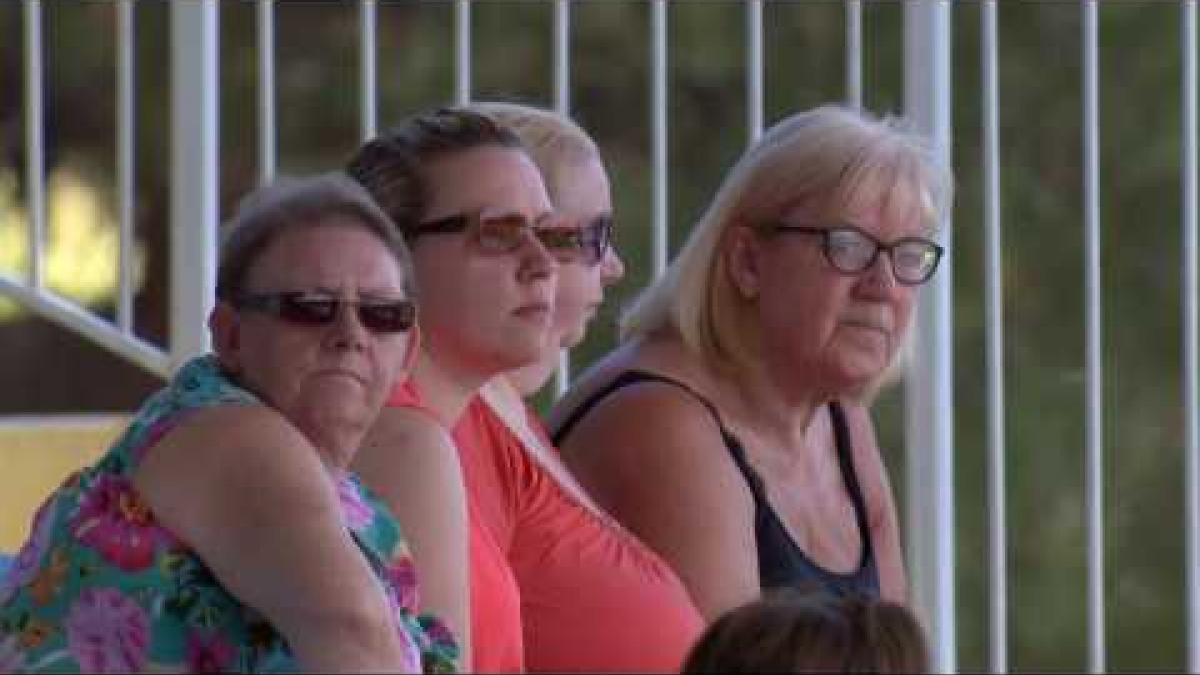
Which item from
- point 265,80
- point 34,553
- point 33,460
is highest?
point 265,80

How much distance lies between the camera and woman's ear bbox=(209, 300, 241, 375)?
2602 millimetres

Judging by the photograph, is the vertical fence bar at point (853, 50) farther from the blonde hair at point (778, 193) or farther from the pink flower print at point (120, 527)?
the pink flower print at point (120, 527)

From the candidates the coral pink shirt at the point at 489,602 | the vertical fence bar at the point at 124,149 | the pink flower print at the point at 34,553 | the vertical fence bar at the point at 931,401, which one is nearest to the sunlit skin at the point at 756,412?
the coral pink shirt at the point at 489,602

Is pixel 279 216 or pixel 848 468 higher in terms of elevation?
pixel 279 216

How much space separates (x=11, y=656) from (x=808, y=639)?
0.70 m

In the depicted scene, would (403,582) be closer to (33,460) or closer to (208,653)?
(208,653)

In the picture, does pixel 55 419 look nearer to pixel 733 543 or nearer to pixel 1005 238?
pixel 733 543

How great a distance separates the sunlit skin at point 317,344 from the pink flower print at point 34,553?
198 mm

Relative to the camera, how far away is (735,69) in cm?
881

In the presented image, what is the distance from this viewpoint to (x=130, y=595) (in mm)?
2494

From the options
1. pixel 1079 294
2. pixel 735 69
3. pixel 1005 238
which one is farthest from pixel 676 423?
pixel 1079 294

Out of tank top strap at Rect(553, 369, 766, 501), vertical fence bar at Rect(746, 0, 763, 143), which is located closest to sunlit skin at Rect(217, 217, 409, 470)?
tank top strap at Rect(553, 369, 766, 501)

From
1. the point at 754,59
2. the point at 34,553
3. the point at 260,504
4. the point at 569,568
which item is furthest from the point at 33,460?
the point at 260,504

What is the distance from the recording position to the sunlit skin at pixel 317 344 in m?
2.58
